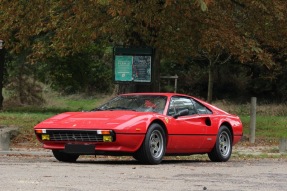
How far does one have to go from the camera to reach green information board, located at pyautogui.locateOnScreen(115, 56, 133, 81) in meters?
22.5

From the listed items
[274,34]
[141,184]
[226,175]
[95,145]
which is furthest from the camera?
[274,34]

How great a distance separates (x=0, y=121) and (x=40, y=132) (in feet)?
44.8

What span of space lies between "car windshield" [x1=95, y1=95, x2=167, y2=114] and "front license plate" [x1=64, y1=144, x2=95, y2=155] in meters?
1.56

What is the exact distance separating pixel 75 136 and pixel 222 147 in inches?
142

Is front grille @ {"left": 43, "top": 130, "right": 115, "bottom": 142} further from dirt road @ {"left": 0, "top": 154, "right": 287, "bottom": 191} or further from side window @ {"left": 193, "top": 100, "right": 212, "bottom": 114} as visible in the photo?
side window @ {"left": 193, "top": 100, "right": 212, "bottom": 114}

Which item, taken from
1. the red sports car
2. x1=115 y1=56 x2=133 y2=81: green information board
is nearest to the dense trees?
x1=115 y1=56 x2=133 y2=81: green information board

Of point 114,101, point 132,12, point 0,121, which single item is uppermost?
point 132,12

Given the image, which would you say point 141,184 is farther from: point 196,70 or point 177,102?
point 196,70

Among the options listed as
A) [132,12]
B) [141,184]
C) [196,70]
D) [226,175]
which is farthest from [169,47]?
[196,70]

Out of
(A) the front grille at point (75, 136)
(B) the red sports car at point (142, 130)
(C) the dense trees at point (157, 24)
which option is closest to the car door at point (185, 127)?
(B) the red sports car at point (142, 130)

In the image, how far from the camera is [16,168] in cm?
1240

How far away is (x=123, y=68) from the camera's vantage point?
22656 mm

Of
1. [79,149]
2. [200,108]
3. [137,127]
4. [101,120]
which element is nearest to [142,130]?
[137,127]

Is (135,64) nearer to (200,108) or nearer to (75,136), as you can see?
(200,108)
